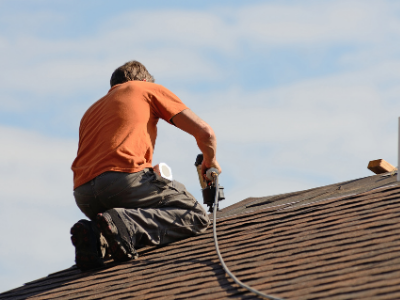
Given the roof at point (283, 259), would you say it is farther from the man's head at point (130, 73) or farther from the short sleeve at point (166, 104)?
the man's head at point (130, 73)

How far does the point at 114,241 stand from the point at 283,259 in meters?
1.26

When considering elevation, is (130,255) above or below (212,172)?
below

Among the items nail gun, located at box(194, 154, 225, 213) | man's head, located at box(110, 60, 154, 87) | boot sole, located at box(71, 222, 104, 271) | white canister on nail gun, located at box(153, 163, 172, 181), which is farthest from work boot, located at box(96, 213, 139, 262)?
man's head, located at box(110, 60, 154, 87)

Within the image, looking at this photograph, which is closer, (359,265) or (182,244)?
(359,265)

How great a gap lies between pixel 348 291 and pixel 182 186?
6.60 feet

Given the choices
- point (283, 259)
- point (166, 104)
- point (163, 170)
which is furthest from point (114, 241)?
point (283, 259)

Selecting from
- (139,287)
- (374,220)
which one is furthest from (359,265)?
(139,287)

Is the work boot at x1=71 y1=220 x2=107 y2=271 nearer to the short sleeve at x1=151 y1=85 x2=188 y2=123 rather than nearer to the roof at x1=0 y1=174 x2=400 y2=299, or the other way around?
the roof at x1=0 y1=174 x2=400 y2=299

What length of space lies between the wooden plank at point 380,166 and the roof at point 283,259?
78 cm

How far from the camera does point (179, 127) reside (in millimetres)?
4539

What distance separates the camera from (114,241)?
13.8 ft

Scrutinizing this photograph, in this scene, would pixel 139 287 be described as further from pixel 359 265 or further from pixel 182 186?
pixel 359 265

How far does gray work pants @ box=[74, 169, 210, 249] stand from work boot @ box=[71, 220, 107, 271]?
232 mm

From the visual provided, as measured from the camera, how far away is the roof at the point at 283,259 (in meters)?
3.16
